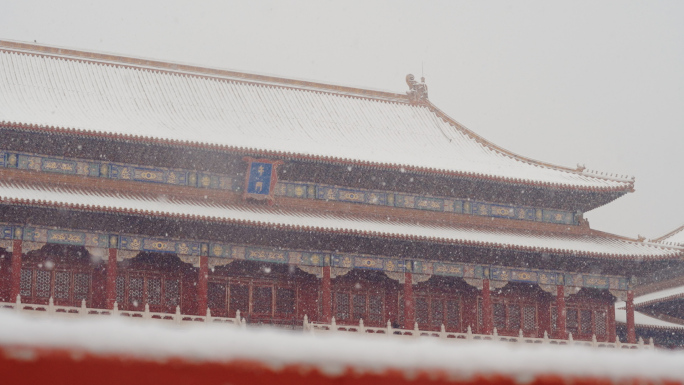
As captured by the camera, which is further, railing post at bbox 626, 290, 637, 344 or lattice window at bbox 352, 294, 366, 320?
railing post at bbox 626, 290, 637, 344

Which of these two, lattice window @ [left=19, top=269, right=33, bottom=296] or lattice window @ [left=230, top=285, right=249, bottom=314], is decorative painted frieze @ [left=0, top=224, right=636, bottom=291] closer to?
lattice window @ [left=230, top=285, right=249, bottom=314]

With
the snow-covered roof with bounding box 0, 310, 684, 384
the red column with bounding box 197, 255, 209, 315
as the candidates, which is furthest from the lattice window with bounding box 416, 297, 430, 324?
the snow-covered roof with bounding box 0, 310, 684, 384

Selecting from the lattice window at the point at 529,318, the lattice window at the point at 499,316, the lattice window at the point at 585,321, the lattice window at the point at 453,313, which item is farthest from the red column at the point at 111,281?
the lattice window at the point at 585,321

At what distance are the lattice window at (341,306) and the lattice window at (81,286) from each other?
250 inches

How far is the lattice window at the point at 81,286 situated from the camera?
21219 millimetres

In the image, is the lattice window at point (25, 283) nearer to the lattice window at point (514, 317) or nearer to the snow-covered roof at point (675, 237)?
the lattice window at point (514, 317)

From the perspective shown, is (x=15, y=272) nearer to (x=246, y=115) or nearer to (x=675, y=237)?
(x=246, y=115)

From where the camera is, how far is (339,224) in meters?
23.0

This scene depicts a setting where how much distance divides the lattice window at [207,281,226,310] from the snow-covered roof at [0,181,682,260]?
197 cm

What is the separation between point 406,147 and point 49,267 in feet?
36.6

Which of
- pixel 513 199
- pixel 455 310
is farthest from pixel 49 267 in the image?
pixel 513 199

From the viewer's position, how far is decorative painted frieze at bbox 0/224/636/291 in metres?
20.8

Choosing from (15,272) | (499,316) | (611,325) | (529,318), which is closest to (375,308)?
(499,316)

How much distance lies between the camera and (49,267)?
21.2 meters
